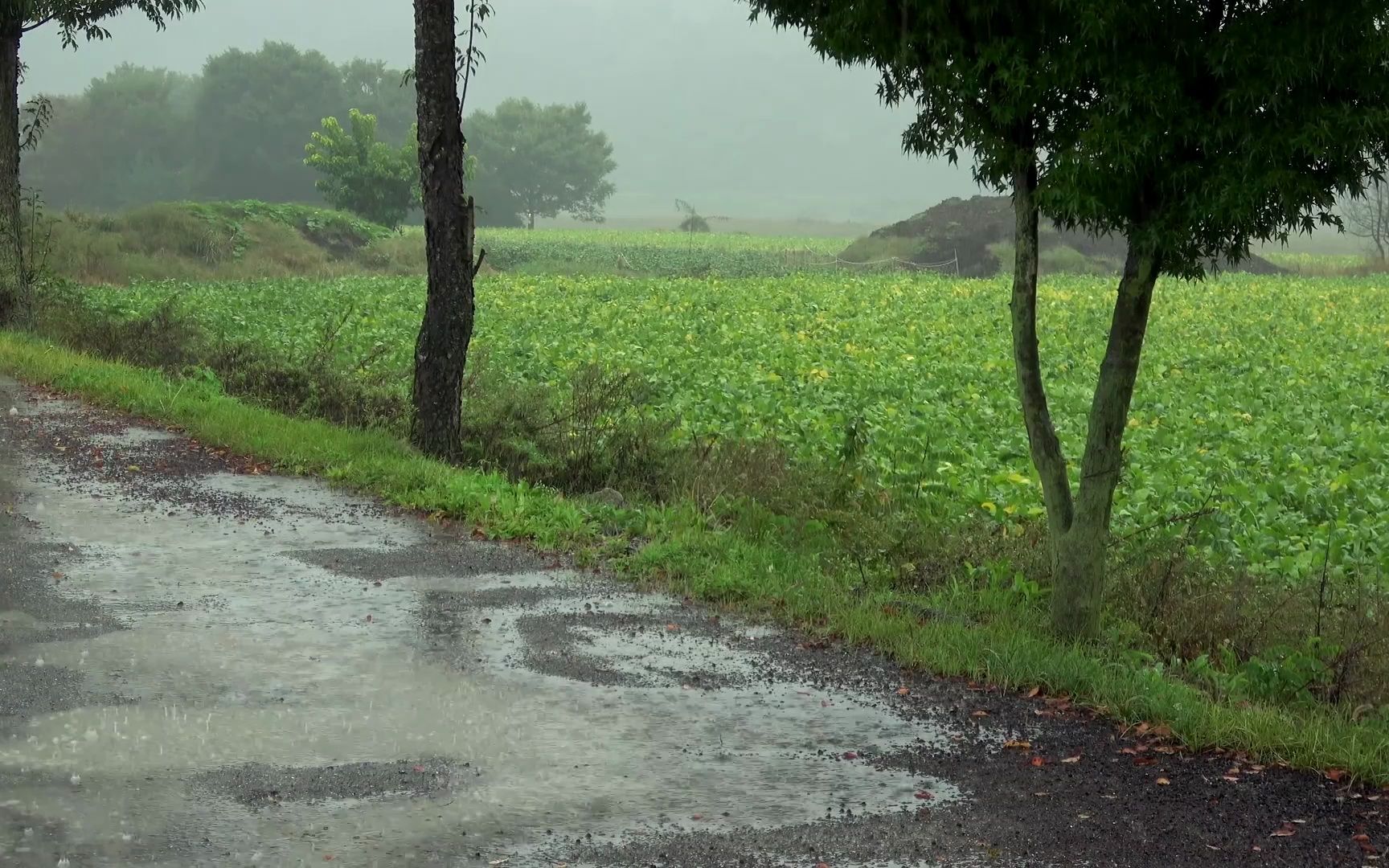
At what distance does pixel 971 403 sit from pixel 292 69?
3987 inches

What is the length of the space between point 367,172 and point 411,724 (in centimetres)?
6944

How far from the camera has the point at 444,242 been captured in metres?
13.0

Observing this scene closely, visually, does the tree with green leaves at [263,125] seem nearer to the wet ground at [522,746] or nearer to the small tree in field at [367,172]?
the small tree in field at [367,172]

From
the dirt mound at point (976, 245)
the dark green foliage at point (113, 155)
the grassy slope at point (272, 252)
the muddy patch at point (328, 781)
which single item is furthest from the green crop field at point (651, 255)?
the muddy patch at point (328, 781)

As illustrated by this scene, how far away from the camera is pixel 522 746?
6184mm

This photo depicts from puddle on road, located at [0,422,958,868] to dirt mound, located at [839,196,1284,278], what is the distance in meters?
56.3

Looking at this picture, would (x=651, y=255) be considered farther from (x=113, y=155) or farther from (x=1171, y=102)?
(x=113, y=155)

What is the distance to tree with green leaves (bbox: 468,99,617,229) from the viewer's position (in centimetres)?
12581

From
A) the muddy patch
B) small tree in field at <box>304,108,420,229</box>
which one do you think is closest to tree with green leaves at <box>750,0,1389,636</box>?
the muddy patch

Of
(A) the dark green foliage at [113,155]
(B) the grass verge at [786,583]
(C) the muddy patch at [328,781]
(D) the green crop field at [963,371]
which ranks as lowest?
(C) the muddy patch at [328,781]

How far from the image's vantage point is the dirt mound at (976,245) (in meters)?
64.2

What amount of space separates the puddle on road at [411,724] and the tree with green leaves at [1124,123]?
209 cm

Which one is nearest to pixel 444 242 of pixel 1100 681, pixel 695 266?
pixel 1100 681

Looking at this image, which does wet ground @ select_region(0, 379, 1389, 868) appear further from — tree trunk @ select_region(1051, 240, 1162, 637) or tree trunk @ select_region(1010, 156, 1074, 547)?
tree trunk @ select_region(1010, 156, 1074, 547)
